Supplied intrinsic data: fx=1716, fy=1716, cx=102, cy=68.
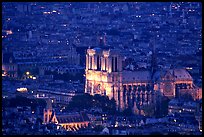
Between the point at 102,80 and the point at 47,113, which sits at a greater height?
the point at 102,80

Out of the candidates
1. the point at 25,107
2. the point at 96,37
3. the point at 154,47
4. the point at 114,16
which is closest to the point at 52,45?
the point at 96,37

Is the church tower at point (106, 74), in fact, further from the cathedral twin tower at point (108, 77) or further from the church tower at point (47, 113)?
the church tower at point (47, 113)

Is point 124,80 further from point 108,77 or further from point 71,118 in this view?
point 71,118

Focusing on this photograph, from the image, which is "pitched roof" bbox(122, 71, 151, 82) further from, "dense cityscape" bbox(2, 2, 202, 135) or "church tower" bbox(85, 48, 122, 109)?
"church tower" bbox(85, 48, 122, 109)

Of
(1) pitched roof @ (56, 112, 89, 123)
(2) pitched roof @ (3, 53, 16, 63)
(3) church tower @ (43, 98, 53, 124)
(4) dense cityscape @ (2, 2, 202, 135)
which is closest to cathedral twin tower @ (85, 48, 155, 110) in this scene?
(4) dense cityscape @ (2, 2, 202, 135)

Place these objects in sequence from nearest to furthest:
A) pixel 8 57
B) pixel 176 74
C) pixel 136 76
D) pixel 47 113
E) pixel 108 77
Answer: pixel 47 113
pixel 108 77
pixel 136 76
pixel 176 74
pixel 8 57

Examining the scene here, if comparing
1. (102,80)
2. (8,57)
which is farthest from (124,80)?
(8,57)
